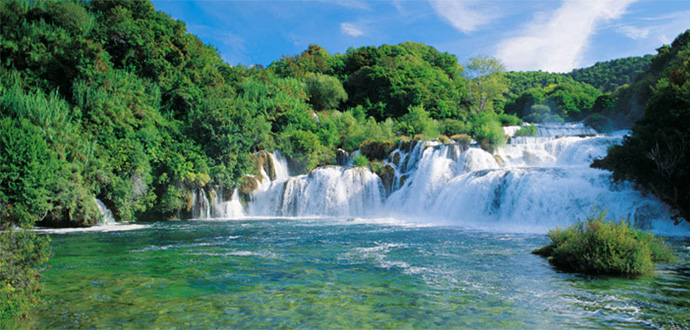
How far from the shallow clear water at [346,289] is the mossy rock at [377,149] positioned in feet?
54.4

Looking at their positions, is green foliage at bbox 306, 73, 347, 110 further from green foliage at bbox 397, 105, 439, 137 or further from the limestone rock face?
the limestone rock face

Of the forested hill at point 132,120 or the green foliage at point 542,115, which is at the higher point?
the green foliage at point 542,115

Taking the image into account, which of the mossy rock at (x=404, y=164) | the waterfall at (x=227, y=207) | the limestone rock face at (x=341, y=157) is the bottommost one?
the waterfall at (x=227, y=207)

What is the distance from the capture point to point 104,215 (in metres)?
21.3

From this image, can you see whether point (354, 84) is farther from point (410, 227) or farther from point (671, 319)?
point (671, 319)

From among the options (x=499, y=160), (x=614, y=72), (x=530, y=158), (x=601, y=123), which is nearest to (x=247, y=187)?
(x=499, y=160)

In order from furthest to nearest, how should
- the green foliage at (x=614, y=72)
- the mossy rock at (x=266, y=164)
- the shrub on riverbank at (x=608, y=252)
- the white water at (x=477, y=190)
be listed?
the green foliage at (x=614, y=72), the mossy rock at (x=266, y=164), the white water at (x=477, y=190), the shrub on riverbank at (x=608, y=252)

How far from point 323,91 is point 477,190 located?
24.7 metres

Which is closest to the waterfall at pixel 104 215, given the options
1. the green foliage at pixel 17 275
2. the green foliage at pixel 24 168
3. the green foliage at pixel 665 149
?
the green foliage at pixel 24 168

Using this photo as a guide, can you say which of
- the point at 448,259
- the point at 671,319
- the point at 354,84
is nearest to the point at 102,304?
the point at 448,259

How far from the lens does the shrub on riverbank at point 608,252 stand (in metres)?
8.75

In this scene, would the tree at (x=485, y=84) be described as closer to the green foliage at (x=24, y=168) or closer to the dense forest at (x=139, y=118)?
the dense forest at (x=139, y=118)

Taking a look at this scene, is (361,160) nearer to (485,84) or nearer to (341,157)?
(341,157)

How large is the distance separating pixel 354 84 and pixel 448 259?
40.1 metres
